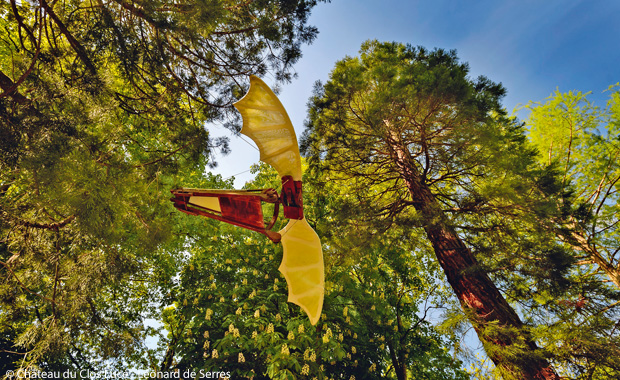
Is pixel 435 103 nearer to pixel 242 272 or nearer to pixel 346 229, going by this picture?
pixel 346 229

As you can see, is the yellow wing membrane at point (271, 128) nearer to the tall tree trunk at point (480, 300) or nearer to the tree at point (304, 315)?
the tall tree trunk at point (480, 300)

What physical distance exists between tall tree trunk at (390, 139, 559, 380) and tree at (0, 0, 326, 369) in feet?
11.8

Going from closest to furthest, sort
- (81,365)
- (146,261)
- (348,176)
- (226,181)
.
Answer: (348,176) < (81,365) < (146,261) < (226,181)

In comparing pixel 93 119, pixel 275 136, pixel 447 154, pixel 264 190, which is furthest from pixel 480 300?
pixel 93 119

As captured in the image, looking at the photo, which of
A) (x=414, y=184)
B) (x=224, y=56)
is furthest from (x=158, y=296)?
(x=414, y=184)

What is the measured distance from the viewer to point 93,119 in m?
4.80

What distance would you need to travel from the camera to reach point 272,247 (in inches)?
329

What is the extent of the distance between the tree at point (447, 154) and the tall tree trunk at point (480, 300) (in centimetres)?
1

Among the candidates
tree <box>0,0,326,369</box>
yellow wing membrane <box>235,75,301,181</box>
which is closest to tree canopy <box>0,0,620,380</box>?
tree <box>0,0,326,369</box>

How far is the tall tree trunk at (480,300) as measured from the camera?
12.2 feet

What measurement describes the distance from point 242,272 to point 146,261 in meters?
4.28

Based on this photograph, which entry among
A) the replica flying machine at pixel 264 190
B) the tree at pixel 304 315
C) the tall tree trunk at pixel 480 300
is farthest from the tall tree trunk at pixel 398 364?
the replica flying machine at pixel 264 190
